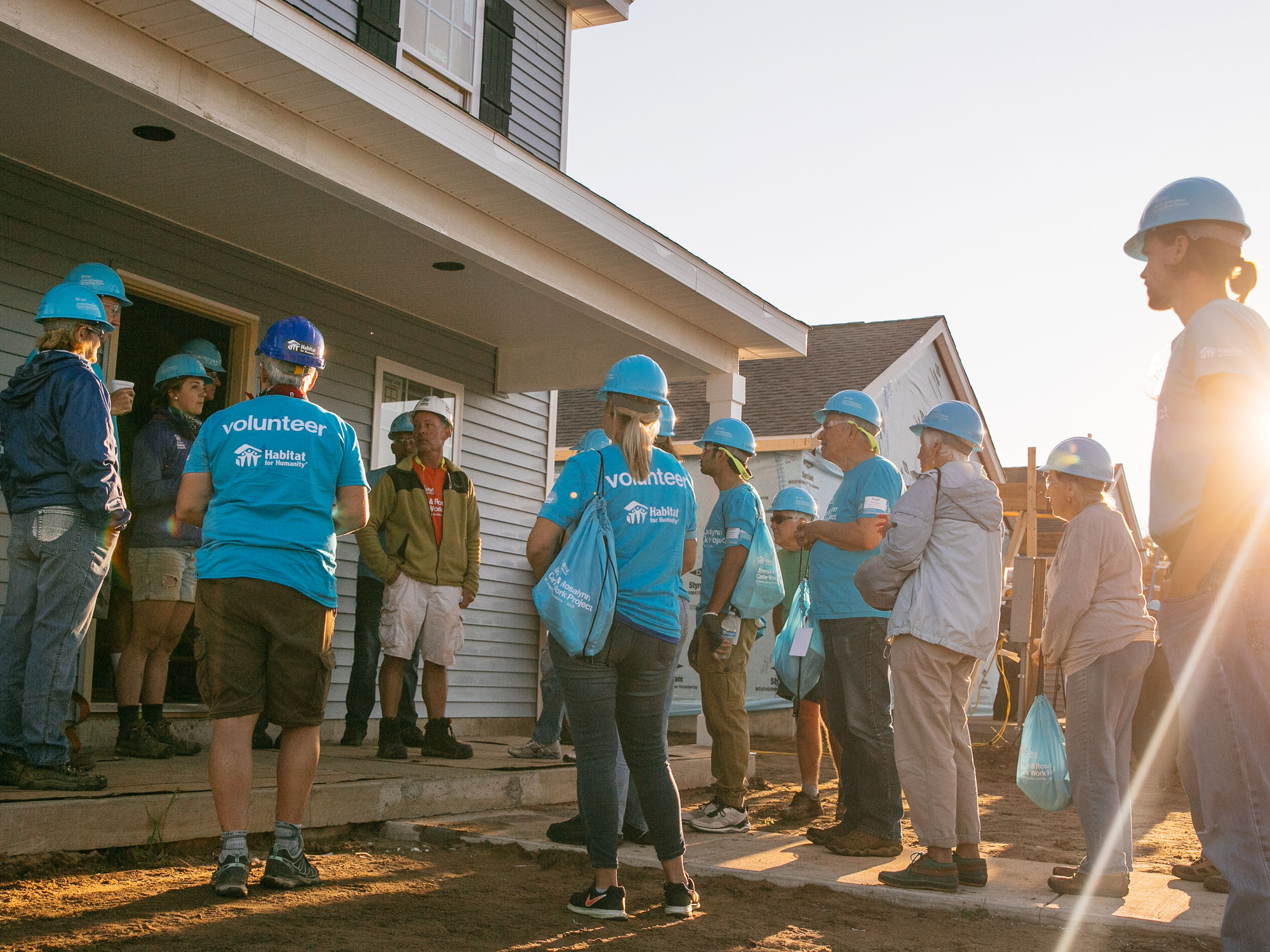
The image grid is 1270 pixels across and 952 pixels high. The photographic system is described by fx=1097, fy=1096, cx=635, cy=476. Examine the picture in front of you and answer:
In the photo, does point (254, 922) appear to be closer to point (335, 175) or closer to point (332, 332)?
point (335, 175)

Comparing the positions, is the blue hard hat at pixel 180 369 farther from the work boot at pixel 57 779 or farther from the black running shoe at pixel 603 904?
the black running shoe at pixel 603 904

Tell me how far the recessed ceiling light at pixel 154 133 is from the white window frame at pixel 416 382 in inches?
114

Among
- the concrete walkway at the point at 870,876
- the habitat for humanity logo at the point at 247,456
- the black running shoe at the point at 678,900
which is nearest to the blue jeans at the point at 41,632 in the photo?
the habitat for humanity logo at the point at 247,456

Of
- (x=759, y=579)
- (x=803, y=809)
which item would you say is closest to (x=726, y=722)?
(x=759, y=579)

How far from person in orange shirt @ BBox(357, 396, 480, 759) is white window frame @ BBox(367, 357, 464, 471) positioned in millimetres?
1338

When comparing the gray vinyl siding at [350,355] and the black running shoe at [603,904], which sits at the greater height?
the gray vinyl siding at [350,355]

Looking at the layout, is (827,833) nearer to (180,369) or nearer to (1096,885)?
(1096,885)

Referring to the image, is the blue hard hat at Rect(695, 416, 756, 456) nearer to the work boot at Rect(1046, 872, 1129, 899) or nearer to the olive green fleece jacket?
the olive green fleece jacket

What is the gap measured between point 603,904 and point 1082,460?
2567 millimetres

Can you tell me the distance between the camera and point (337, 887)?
3941mm

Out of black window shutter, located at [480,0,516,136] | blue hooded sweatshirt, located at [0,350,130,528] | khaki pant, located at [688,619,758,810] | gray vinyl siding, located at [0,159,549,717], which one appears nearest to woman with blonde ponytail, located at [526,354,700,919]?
khaki pant, located at [688,619,758,810]

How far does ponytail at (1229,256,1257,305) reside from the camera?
273 cm

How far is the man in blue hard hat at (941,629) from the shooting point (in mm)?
4238

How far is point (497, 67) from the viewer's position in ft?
30.9
